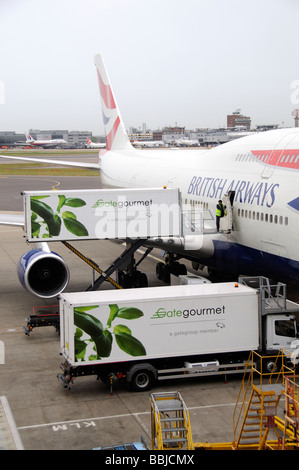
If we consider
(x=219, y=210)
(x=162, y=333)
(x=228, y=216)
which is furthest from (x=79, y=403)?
(x=219, y=210)

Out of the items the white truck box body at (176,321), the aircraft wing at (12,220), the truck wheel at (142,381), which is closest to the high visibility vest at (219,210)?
the white truck box body at (176,321)

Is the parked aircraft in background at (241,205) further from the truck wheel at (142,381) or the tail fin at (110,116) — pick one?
the tail fin at (110,116)

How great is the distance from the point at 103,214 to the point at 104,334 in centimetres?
610

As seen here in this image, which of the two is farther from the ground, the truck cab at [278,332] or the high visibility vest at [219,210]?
the high visibility vest at [219,210]

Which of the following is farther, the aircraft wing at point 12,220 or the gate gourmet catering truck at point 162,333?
the aircraft wing at point 12,220

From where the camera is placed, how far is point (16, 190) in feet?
220

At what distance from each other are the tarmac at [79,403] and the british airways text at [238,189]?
544 centimetres

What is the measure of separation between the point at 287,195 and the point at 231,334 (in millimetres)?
4317

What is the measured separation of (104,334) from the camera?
16312 millimetres

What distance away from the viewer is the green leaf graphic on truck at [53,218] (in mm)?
21109

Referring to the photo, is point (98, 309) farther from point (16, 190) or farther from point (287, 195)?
point (16, 190)

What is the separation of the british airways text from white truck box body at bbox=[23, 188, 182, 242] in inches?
72.5

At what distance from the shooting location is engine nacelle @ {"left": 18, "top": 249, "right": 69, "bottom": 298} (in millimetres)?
22703

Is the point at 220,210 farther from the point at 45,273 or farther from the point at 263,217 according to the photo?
the point at 45,273
